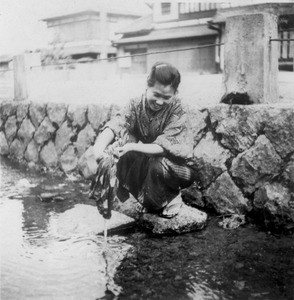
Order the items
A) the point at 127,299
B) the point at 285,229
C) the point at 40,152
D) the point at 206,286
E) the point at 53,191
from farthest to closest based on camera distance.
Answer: the point at 40,152 < the point at 53,191 < the point at 285,229 < the point at 206,286 < the point at 127,299

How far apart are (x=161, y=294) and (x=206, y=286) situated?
1.25 ft

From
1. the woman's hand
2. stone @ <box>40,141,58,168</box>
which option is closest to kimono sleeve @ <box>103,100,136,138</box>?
the woman's hand

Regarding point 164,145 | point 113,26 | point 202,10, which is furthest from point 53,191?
point 113,26

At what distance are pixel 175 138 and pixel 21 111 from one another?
17.7 feet

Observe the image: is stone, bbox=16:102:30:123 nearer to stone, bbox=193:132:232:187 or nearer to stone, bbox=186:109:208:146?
stone, bbox=186:109:208:146

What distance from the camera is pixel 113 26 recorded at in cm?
2878

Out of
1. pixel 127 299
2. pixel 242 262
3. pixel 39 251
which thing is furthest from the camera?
pixel 39 251

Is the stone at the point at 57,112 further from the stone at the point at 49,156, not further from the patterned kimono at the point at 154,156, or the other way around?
the patterned kimono at the point at 154,156

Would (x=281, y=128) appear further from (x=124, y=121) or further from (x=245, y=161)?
(x=124, y=121)

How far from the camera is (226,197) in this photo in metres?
4.37

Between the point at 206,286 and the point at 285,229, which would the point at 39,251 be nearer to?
the point at 206,286

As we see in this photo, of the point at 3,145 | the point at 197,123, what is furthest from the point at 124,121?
the point at 3,145

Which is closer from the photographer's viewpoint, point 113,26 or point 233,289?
point 233,289

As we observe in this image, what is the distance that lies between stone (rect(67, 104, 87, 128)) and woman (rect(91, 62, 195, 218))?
2.59 meters
